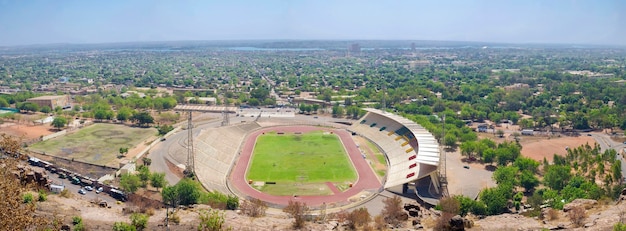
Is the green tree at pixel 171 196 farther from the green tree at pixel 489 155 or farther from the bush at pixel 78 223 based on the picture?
the green tree at pixel 489 155

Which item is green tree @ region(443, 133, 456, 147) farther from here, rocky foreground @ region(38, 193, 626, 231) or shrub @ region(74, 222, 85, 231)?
shrub @ region(74, 222, 85, 231)

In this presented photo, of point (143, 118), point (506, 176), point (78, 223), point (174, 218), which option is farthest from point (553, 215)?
point (143, 118)

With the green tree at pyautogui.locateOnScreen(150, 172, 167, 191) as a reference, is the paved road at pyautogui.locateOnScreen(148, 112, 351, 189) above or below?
below

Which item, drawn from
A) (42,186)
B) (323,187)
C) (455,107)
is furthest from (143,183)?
(455,107)

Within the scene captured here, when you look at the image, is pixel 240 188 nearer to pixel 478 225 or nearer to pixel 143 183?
pixel 143 183

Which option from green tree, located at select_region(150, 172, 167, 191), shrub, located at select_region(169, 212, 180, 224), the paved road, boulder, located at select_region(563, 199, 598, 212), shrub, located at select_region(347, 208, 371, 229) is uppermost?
shrub, located at select_region(169, 212, 180, 224)

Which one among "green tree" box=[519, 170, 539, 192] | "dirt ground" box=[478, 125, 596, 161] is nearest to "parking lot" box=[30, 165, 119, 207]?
"green tree" box=[519, 170, 539, 192]

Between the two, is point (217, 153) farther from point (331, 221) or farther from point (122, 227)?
point (122, 227)
